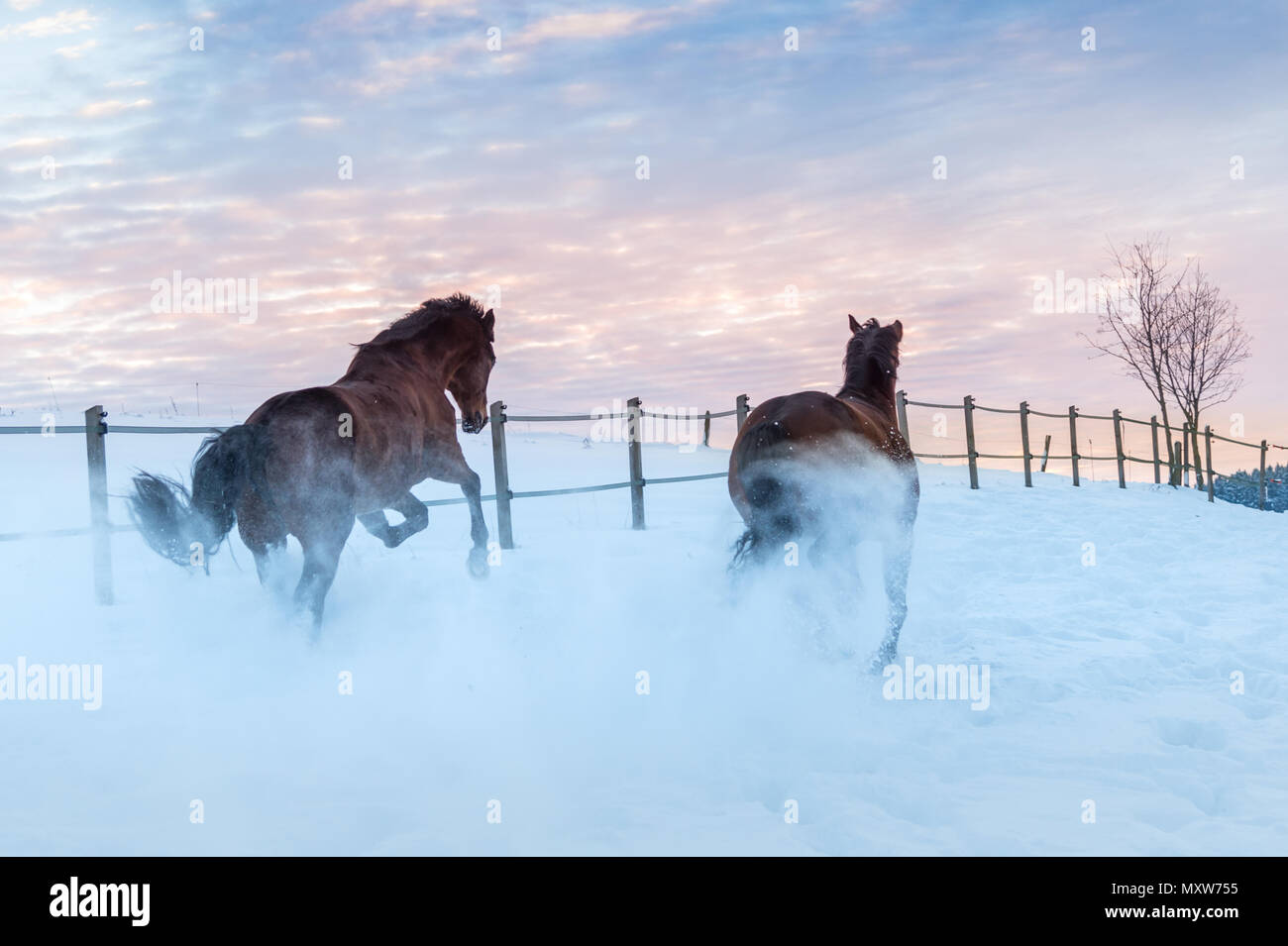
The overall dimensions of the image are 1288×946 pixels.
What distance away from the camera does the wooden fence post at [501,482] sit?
27.8ft

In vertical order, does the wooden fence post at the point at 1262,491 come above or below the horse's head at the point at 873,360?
below

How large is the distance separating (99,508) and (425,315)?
8.70ft

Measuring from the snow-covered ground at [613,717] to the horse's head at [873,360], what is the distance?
1.65 m

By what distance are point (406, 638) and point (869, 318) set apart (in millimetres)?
3883

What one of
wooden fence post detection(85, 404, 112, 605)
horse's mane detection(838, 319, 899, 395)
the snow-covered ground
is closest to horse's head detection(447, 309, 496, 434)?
the snow-covered ground

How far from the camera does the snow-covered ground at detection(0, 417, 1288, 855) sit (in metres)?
3.14

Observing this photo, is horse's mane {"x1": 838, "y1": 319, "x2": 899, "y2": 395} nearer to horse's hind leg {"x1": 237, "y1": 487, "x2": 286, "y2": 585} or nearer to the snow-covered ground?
the snow-covered ground

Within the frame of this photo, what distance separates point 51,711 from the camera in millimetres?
4219

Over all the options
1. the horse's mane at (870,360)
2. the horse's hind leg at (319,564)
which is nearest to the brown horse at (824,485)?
the horse's mane at (870,360)

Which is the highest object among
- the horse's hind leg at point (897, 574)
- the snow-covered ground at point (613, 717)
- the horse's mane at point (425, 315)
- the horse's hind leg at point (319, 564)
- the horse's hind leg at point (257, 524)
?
the horse's mane at point (425, 315)

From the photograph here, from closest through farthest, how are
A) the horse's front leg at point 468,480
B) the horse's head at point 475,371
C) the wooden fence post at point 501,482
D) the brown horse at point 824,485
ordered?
the brown horse at point 824,485 → the horse's front leg at point 468,480 → the horse's head at point 475,371 → the wooden fence post at point 501,482

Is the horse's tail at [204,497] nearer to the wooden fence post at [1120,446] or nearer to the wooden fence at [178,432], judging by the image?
the wooden fence at [178,432]

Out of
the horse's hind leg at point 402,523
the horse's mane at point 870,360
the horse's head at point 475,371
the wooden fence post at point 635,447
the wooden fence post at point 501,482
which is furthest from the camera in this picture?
the wooden fence post at point 635,447
